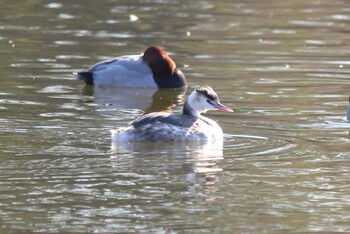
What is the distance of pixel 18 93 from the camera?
1619cm

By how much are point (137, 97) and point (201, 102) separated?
11.9ft

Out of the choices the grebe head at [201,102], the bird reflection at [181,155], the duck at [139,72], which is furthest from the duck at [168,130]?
the duck at [139,72]

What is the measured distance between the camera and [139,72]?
18203 millimetres

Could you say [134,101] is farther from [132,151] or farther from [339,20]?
[339,20]

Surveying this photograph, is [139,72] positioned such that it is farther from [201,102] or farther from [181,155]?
[181,155]

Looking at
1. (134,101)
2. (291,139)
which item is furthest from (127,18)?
(291,139)

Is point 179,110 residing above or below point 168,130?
below

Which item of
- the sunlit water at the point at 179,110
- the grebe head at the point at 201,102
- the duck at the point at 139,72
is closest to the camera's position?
the sunlit water at the point at 179,110

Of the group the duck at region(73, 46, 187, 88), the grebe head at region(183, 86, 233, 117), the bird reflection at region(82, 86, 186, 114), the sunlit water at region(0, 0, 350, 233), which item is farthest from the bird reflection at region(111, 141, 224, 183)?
the duck at region(73, 46, 187, 88)

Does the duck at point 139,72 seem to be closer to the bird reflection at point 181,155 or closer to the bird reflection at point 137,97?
the bird reflection at point 137,97

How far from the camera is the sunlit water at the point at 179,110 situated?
9648mm

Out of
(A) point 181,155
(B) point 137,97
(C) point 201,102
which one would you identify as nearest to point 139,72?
(B) point 137,97

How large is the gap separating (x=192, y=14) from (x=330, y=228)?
1616 cm

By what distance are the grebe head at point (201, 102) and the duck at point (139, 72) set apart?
164 inches
